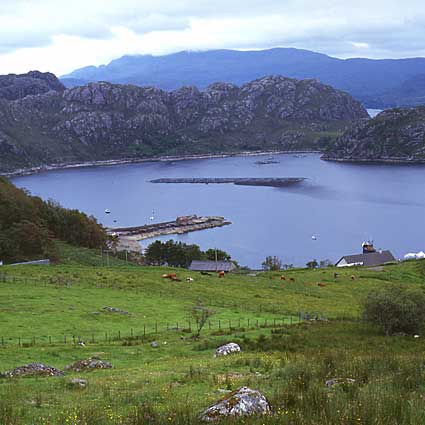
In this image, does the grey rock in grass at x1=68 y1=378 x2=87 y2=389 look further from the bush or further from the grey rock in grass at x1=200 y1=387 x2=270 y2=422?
the bush

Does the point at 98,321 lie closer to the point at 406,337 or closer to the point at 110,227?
the point at 406,337

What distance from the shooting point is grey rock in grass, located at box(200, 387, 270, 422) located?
10.5 m

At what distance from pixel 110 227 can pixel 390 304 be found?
146 m

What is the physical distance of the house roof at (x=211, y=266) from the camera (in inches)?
3425

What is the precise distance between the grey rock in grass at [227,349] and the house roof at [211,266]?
60405 mm

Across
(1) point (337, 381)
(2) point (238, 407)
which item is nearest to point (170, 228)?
(1) point (337, 381)

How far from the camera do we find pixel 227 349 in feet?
81.8

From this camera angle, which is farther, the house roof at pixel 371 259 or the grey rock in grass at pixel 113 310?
the house roof at pixel 371 259

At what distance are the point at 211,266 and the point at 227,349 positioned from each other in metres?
64.2

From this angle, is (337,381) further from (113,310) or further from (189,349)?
(113,310)

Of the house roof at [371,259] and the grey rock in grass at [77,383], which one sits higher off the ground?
the grey rock in grass at [77,383]

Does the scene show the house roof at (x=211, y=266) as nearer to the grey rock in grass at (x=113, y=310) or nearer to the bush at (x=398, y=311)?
the grey rock in grass at (x=113, y=310)

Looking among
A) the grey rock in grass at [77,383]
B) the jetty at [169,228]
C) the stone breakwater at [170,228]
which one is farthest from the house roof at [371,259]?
the grey rock in grass at [77,383]

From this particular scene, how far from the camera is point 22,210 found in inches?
3312
